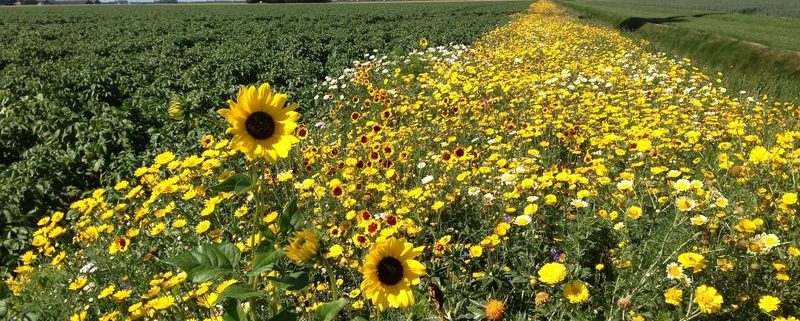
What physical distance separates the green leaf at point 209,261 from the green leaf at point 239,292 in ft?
0.18

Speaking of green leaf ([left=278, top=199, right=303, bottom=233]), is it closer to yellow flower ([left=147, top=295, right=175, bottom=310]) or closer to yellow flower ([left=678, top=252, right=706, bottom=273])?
yellow flower ([left=147, top=295, right=175, bottom=310])

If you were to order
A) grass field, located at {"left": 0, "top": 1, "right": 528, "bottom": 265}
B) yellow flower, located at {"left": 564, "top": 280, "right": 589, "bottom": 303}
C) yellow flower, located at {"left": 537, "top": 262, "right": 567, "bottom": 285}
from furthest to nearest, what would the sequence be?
grass field, located at {"left": 0, "top": 1, "right": 528, "bottom": 265} < yellow flower, located at {"left": 537, "top": 262, "right": 567, "bottom": 285} < yellow flower, located at {"left": 564, "top": 280, "right": 589, "bottom": 303}

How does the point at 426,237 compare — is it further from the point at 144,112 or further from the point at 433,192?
the point at 144,112

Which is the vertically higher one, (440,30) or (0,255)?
(440,30)

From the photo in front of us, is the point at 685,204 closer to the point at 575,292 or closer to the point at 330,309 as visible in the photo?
the point at 575,292

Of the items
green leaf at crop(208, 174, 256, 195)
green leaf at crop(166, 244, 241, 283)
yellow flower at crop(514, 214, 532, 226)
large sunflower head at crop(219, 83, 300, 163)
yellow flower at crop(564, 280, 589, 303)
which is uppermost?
large sunflower head at crop(219, 83, 300, 163)

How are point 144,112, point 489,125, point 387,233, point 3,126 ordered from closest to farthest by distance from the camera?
point 387,233 → point 489,125 → point 3,126 → point 144,112

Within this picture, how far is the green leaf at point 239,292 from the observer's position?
1.49 m

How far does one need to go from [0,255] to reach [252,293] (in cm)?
463

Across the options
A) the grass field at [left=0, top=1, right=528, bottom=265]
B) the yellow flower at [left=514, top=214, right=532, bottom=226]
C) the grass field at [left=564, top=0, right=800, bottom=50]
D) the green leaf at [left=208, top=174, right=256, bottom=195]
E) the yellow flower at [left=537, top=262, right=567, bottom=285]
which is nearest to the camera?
the green leaf at [left=208, top=174, right=256, bottom=195]

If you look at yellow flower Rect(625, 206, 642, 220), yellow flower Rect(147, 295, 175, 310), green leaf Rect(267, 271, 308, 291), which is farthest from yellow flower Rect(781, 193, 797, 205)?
yellow flower Rect(147, 295, 175, 310)

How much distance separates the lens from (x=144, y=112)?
7.99m

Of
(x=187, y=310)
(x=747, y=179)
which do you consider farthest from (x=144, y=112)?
(x=747, y=179)

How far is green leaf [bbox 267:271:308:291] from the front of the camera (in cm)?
161
